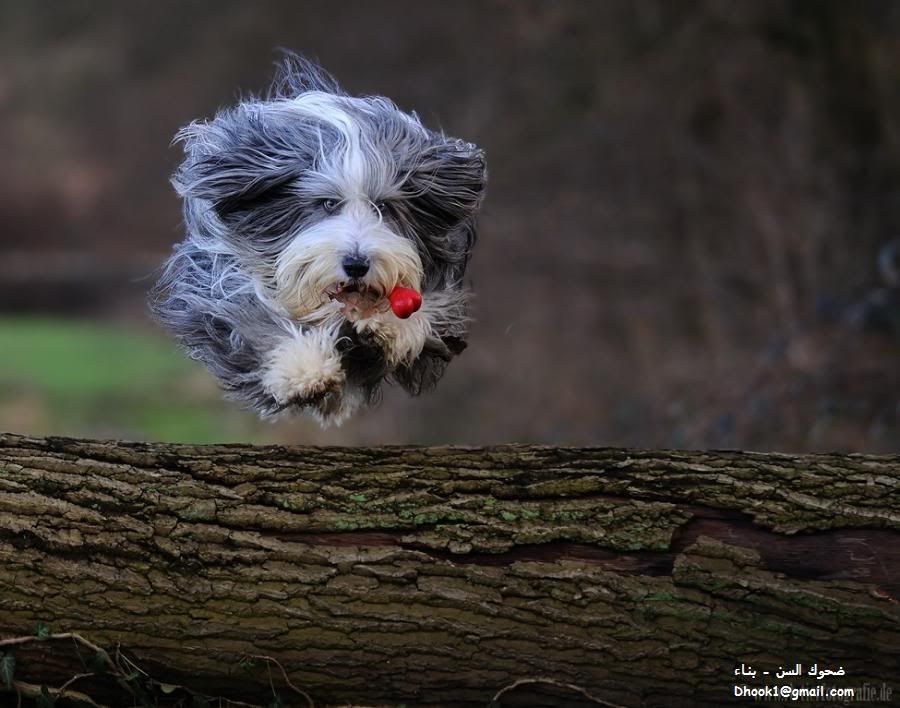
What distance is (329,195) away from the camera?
13.3 ft

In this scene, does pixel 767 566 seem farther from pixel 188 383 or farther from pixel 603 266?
pixel 188 383

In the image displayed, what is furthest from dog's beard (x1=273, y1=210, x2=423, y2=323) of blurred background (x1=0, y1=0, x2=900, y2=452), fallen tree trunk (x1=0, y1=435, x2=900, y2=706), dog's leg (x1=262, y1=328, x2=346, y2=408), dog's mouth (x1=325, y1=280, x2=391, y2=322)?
blurred background (x1=0, y1=0, x2=900, y2=452)

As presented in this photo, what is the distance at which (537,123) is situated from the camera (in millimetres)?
8930

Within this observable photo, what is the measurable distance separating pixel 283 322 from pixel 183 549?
1151mm

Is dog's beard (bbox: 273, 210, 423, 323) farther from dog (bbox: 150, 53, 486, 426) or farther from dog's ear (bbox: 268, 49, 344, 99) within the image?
dog's ear (bbox: 268, 49, 344, 99)

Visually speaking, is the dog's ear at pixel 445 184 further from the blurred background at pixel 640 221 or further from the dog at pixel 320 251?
the blurred background at pixel 640 221

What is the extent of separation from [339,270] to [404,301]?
0.24 meters

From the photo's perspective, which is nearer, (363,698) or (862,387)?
(363,698)

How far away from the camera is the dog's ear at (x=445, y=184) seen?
4.19 m

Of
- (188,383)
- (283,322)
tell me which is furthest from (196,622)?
(188,383)

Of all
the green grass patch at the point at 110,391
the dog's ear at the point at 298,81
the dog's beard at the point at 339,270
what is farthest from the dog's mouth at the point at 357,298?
the green grass patch at the point at 110,391

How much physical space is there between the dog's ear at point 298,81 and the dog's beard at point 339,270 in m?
0.92

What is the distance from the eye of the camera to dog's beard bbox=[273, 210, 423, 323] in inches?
152

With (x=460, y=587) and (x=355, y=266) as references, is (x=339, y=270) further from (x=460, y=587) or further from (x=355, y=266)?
(x=460, y=587)
